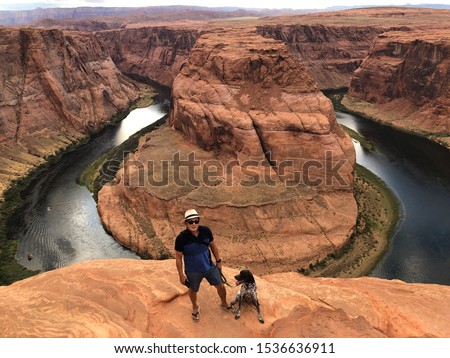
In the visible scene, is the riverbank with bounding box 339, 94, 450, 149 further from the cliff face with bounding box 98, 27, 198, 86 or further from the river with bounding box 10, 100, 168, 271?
the river with bounding box 10, 100, 168, 271

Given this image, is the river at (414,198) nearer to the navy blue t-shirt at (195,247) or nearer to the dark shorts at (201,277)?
the dark shorts at (201,277)

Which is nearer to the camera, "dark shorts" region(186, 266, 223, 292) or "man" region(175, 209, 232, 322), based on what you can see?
"man" region(175, 209, 232, 322)

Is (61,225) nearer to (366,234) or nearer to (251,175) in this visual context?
(251,175)

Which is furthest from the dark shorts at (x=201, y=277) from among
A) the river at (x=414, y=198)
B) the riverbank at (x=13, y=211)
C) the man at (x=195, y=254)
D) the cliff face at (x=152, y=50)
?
the cliff face at (x=152, y=50)

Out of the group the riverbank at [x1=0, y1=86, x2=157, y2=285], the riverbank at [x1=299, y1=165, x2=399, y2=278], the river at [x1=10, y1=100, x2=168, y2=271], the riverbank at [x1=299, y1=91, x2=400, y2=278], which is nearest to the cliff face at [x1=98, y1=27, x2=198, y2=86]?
the riverbank at [x1=0, y1=86, x2=157, y2=285]

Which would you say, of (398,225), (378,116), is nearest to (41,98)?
(398,225)

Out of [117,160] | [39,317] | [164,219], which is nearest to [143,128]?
[117,160]

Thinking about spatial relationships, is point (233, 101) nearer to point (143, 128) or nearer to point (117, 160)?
point (117, 160)
